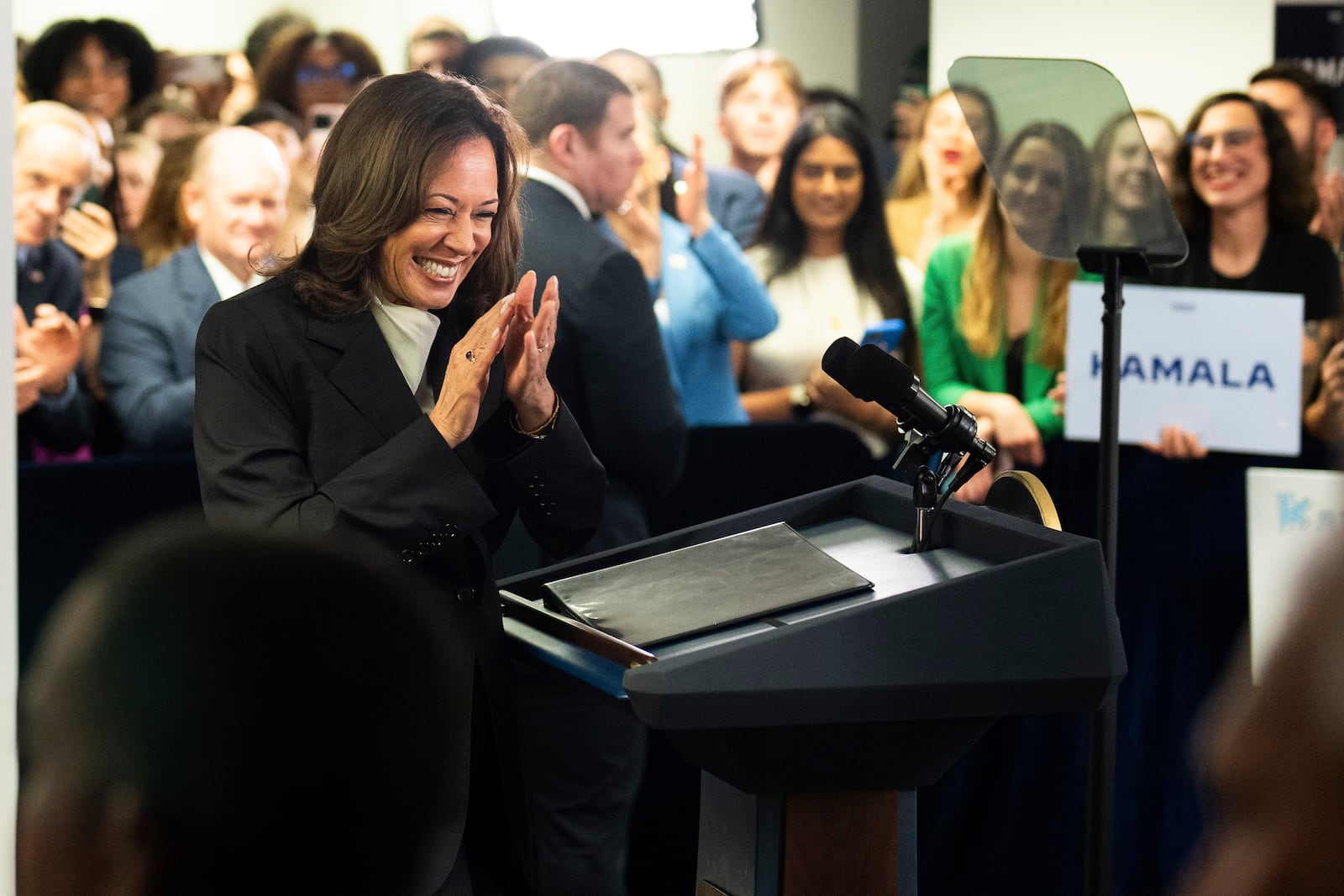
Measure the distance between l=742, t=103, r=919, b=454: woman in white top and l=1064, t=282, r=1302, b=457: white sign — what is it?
0.51 metres

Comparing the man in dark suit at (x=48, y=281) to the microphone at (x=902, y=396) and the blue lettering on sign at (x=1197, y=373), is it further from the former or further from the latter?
the blue lettering on sign at (x=1197, y=373)

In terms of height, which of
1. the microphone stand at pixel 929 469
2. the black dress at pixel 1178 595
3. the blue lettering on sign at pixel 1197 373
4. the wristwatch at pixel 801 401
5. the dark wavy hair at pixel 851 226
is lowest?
the black dress at pixel 1178 595

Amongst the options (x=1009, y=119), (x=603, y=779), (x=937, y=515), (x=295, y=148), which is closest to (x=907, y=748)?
(x=937, y=515)

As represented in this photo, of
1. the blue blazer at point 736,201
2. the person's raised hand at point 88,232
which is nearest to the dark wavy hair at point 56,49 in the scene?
the person's raised hand at point 88,232

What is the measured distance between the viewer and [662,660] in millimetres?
1542

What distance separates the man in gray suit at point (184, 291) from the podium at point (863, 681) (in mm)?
1084

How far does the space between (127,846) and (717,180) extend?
3.24 m

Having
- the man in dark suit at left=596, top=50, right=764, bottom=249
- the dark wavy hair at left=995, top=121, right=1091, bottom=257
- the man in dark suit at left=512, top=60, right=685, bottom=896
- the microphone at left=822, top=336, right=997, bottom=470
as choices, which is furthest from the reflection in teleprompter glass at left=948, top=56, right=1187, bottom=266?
the man in dark suit at left=596, top=50, right=764, bottom=249

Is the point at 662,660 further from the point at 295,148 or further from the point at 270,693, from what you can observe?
the point at 295,148

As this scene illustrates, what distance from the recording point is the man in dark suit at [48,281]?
327 centimetres

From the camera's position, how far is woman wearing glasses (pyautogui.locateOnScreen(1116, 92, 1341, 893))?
11.5ft

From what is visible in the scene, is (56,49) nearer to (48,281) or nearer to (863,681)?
(48,281)

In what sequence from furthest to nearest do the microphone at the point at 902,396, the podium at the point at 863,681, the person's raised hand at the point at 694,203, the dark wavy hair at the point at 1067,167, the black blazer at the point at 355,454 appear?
1. the person's raised hand at the point at 694,203
2. the dark wavy hair at the point at 1067,167
3. the black blazer at the point at 355,454
4. the microphone at the point at 902,396
5. the podium at the point at 863,681

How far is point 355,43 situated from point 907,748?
2589 mm
